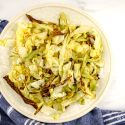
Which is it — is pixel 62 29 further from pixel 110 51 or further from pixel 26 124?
pixel 26 124

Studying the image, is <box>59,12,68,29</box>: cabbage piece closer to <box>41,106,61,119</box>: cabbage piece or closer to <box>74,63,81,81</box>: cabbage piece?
<box>74,63,81,81</box>: cabbage piece

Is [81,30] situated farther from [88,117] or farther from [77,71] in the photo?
[88,117]

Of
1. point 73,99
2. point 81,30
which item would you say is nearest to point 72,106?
point 73,99

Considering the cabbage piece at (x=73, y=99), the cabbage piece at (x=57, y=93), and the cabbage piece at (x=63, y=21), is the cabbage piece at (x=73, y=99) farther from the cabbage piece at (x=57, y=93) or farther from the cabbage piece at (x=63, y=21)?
the cabbage piece at (x=63, y=21)

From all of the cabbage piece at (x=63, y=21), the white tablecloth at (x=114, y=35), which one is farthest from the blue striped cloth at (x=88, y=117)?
the cabbage piece at (x=63, y=21)

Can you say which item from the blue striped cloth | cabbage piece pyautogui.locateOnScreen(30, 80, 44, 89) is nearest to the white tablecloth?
the blue striped cloth
